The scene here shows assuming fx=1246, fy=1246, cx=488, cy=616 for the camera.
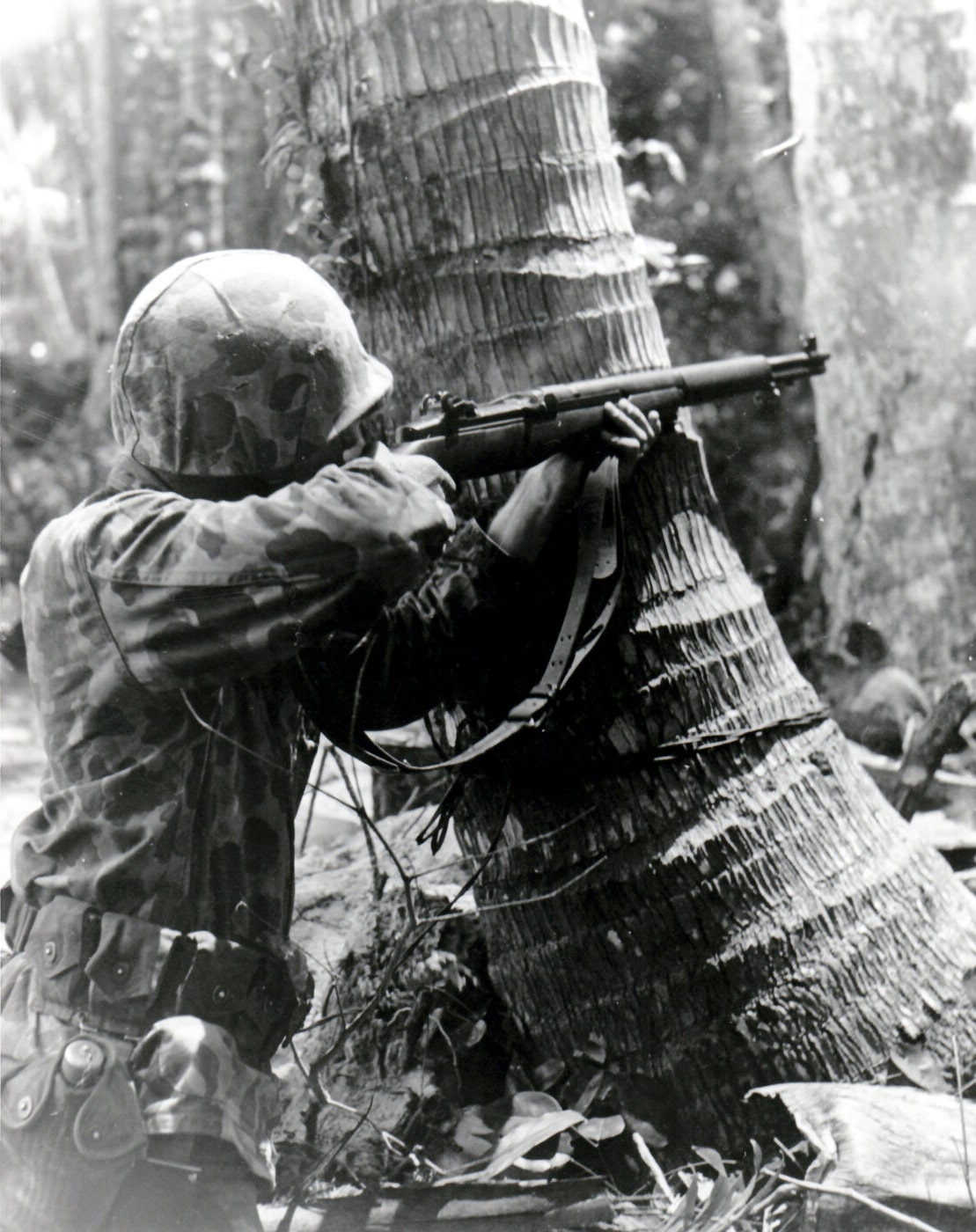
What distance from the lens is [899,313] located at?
630 cm

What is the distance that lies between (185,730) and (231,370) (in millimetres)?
791

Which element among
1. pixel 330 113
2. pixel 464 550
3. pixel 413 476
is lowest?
pixel 464 550

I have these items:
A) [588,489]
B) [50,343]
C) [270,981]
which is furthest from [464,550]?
[50,343]

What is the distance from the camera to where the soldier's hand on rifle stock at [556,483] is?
10.4 ft

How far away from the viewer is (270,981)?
283cm

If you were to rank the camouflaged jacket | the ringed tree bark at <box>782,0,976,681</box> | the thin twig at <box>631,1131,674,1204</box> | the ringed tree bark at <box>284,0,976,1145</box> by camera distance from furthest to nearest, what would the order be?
1. the ringed tree bark at <box>782,0,976,681</box>
2. the ringed tree bark at <box>284,0,976,1145</box>
3. the thin twig at <box>631,1131,674,1204</box>
4. the camouflaged jacket

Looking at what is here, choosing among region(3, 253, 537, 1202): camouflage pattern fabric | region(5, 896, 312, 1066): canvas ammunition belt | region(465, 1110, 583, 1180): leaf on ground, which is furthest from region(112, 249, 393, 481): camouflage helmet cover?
region(465, 1110, 583, 1180): leaf on ground

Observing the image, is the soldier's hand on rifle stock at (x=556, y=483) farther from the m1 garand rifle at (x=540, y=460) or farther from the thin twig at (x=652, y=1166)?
the thin twig at (x=652, y=1166)

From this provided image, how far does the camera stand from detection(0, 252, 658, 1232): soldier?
254 cm

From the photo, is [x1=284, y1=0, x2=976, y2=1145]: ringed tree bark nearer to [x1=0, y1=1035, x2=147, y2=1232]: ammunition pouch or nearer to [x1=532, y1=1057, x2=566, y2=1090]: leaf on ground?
[x1=532, y1=1057, x2=566, y2=1090]: leaf on ground

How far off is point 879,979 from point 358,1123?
4.68ft

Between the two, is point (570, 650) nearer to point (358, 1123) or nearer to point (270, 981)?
point (270, 981)

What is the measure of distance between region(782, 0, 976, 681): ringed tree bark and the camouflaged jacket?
404 cm

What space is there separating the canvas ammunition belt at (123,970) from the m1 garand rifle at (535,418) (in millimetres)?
1228
